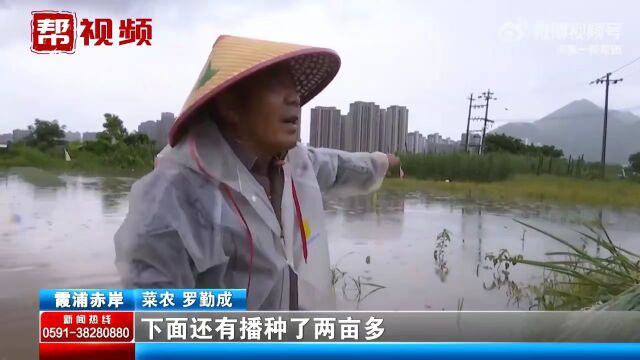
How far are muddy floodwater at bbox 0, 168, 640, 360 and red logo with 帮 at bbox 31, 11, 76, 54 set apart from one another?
1.08 feet

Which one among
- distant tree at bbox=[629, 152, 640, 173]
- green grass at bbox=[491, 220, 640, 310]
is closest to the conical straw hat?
green grass at bbox=[491, 220, 640, 310]

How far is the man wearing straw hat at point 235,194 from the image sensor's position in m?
0.94

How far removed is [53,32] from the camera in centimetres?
109

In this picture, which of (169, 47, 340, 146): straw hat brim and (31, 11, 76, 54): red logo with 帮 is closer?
(169, 47, 340, 146): straw hat brim

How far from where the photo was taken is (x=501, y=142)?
125 centimetres

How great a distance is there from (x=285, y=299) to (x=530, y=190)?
72 cm

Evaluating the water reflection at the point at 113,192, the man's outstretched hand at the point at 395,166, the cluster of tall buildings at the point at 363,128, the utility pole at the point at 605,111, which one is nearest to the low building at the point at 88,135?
the water reflection at the point at 113,192

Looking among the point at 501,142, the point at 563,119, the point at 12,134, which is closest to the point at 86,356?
the point at 12,134

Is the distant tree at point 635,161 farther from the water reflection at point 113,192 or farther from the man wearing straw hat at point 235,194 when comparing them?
the water reflection at point 113,192

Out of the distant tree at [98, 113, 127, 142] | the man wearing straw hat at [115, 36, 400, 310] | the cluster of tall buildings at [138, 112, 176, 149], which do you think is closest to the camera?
the man wearing straw hat at [115, 36, 400, 310]

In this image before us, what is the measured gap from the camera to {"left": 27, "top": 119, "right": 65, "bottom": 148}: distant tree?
3.90 ft

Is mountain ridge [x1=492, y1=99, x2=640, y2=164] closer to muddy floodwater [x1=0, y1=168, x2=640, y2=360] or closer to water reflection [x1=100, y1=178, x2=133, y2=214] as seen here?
muddy floodwater [x1=0, y1=168, x2=640, y2=360]
